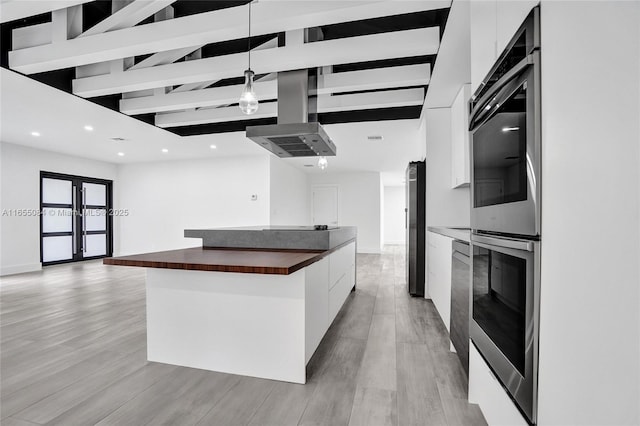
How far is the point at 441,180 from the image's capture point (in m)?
3.99

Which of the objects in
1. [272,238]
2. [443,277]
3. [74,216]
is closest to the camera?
[272,238]

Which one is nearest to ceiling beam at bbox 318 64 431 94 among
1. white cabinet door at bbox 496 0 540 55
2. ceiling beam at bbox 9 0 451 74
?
ceiling beam at bbox 9 0 451 74

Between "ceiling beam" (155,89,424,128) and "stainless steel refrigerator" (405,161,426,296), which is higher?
"ceiling beam" (155,89,424,128)

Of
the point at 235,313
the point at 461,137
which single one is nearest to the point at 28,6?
the point at 235,313

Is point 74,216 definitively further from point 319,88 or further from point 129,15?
point 319,88

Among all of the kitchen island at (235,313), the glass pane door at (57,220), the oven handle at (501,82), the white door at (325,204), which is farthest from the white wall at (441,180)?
the glass pane door at (57,220)

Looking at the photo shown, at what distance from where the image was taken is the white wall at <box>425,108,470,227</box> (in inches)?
154

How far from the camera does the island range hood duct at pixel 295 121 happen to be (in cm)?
279

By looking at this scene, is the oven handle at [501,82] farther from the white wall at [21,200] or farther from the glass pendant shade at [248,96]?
the white wall at [21,200]

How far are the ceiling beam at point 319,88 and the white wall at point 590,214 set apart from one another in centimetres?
254

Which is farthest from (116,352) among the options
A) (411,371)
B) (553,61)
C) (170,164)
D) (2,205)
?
(170,164)

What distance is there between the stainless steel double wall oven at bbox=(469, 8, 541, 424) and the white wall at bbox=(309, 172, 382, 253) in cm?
818

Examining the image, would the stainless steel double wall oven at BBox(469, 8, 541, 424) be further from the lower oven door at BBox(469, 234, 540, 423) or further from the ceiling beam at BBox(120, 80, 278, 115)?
the ceiling beam at BBox(120, 80, 278, 115)

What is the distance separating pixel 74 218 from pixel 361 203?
24.4ft
